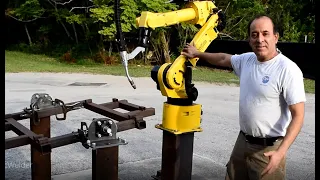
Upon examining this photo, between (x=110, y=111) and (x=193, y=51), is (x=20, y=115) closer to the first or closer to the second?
(x=110, y=111)

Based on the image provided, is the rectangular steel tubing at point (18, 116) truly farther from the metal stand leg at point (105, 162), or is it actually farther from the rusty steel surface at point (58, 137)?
the metal stand leg at point (105, 162)

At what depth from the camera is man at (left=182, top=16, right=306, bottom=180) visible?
2.30 meters

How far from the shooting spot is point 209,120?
644 centimetres

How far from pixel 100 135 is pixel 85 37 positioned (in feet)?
53.9

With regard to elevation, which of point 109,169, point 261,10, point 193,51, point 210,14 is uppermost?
point 261,10

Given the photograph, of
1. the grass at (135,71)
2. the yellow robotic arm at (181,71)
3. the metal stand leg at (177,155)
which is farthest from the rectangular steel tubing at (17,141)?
the grass at (135,71)

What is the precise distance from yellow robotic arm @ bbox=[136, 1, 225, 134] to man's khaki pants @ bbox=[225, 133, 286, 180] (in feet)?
1.49

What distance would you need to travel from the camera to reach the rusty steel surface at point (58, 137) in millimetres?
2258

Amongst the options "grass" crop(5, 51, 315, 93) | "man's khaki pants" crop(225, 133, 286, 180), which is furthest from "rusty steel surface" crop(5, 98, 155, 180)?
"grass" crop(5, 51, 315, 93)

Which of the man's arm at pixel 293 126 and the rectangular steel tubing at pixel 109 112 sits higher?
the man's arm at pixel 293 126

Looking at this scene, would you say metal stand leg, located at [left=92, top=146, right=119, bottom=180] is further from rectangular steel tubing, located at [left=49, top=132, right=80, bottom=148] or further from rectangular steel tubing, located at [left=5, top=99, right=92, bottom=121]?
rectangular steel tubing, located at [left=5, top=99, right=92, bottom=121]

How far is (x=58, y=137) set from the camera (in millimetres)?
2299
